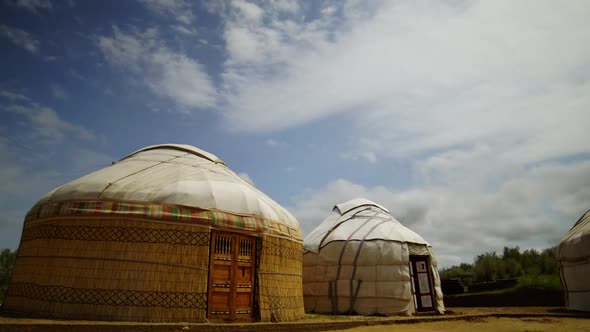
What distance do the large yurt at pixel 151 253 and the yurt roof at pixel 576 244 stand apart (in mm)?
6292

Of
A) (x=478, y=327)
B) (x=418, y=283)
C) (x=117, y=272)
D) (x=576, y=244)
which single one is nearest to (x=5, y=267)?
(x=117, y=272)

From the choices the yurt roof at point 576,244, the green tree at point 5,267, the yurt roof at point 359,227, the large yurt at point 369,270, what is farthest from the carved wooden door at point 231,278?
the green tree at point 5,267

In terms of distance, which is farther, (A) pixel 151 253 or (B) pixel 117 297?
(A) pixel 151 253

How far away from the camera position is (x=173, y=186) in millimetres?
5195

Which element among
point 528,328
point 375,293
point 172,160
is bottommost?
point 528,328

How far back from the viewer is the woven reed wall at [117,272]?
4.52 metres

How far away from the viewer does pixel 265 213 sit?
568cm

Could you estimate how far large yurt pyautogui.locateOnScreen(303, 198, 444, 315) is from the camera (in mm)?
7711

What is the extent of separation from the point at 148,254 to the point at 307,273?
4567 millimetres

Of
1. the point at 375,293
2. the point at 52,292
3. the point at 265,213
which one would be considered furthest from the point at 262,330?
the point at 375,293

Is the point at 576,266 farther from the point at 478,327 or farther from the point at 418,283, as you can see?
the point at 478,327

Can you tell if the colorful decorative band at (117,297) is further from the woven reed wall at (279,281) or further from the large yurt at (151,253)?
the woven reed wall at (279,281)

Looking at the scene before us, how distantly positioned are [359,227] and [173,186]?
15.4 ft

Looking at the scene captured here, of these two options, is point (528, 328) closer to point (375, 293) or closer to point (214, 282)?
point (375, 293)
